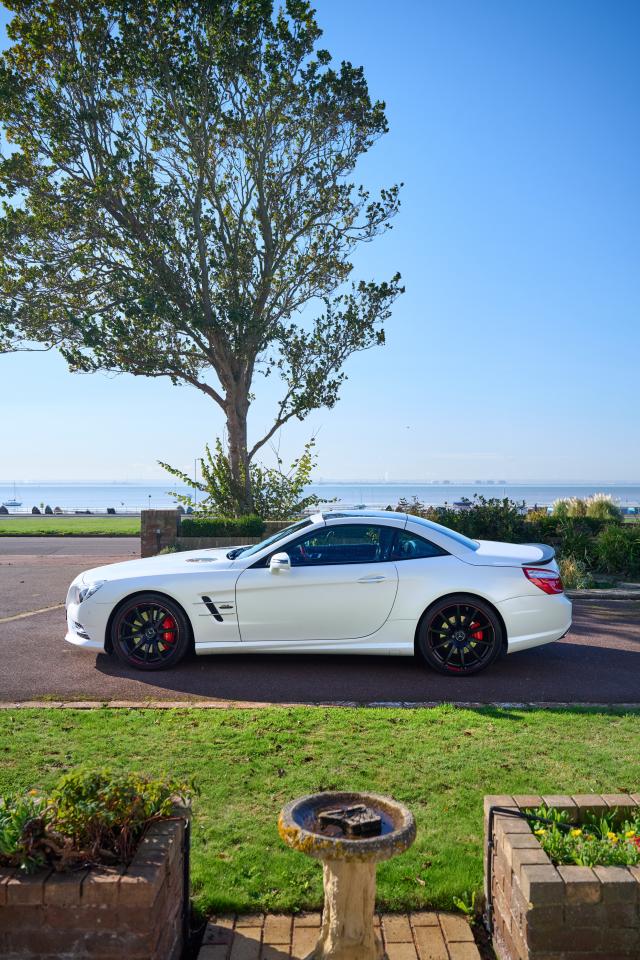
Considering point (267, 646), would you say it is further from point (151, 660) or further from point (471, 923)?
point (471, 923)

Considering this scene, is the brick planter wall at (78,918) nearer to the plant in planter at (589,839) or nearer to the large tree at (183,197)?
the plant in planter at (589,839)

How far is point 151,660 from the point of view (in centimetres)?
765

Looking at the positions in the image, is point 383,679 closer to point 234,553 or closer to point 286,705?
point 286,705

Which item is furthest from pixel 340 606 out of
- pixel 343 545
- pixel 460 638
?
pixel 460 638

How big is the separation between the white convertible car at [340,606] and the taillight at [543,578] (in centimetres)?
1

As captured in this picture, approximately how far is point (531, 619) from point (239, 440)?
1284cm

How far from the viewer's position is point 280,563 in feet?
24.7

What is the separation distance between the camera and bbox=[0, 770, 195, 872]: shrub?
Answer: 112 inches

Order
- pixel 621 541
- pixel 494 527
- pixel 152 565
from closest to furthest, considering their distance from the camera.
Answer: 1. pixel 152 565
2. pixel 621 541
3. pixel 494 527

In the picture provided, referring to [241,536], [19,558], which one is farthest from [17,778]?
[19,558]

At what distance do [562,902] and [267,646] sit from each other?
16.6 ft

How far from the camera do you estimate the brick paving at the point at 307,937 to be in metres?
3.13

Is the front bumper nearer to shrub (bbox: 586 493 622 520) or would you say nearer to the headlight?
the headlight

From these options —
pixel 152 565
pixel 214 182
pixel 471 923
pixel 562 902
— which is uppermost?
pixel 214 182
